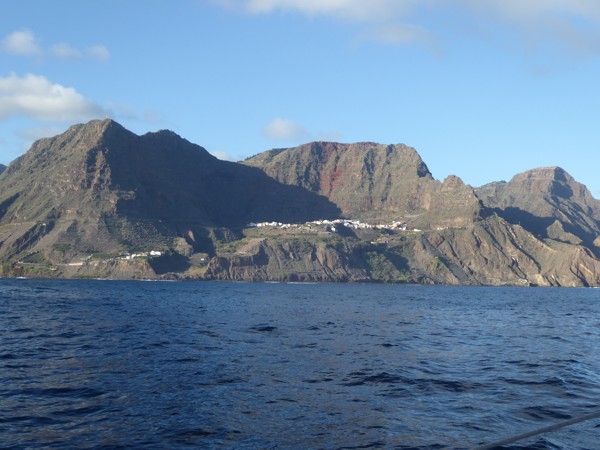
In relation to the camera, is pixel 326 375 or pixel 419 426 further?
pixel 326 375

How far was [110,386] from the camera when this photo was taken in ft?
124

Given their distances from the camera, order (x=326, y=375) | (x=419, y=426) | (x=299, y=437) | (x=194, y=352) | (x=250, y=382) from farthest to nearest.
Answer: (x=194, y=352) < (x=326, y=375) < (x=250, y=382) < (x=419, y=426) < (x=299, y=437)

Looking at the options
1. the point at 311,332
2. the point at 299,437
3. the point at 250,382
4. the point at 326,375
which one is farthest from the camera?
the point at 311,332

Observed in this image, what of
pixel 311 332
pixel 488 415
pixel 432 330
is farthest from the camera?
pixel 432 330

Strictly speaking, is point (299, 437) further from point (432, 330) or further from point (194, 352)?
point (432, 330)

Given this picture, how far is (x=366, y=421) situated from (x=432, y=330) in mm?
52474

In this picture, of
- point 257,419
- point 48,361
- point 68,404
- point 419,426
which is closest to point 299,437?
point 257,419

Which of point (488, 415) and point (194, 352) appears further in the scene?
point (194, 352)

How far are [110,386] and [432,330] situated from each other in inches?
2066

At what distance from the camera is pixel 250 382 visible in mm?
40062

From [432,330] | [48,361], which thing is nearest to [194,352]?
[48,361]

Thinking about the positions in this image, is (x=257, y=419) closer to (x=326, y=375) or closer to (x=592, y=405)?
(x=326, y=375)

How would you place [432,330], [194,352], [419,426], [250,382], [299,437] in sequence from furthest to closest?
[432,330]
[194,352]
[250,382]
[419,426]
[299,437]

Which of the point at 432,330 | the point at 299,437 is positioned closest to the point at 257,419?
the point at 299,437
